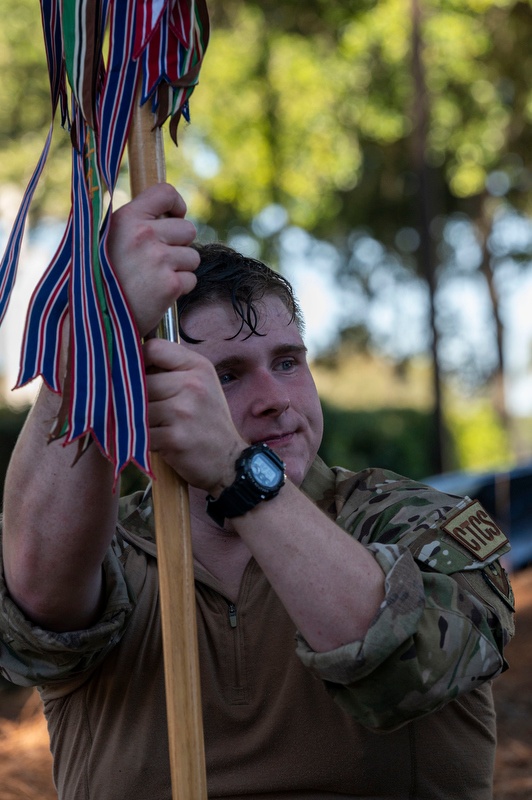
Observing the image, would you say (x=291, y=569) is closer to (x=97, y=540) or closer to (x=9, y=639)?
(x=97, y=540)

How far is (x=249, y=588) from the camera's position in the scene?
2.10 metres

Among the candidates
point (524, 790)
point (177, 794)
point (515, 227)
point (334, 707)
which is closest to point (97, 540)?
point (177, 794)

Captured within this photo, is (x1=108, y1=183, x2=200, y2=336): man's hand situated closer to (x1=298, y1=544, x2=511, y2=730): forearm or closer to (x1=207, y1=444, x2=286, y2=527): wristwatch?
(x1=207, y1=444, x2=286, y2=527): wristwatch

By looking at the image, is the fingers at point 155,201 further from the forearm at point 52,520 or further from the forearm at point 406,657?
the forearm at point 406,657

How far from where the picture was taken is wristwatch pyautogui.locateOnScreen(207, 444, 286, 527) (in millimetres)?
1566

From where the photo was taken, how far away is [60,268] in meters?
1.69

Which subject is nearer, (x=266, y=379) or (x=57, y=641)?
(x=57, y=641)

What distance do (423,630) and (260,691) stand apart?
530 mm

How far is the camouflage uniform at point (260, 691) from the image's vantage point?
6.19 ft

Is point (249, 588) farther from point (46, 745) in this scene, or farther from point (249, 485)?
point (46, 745)

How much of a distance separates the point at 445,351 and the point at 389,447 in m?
16.4

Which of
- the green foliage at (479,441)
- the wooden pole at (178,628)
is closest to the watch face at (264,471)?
the wooden pole at (178,628)

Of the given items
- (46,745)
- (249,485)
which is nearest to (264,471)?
(249,485)

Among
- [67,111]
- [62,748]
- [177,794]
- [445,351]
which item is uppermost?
[67,111]
